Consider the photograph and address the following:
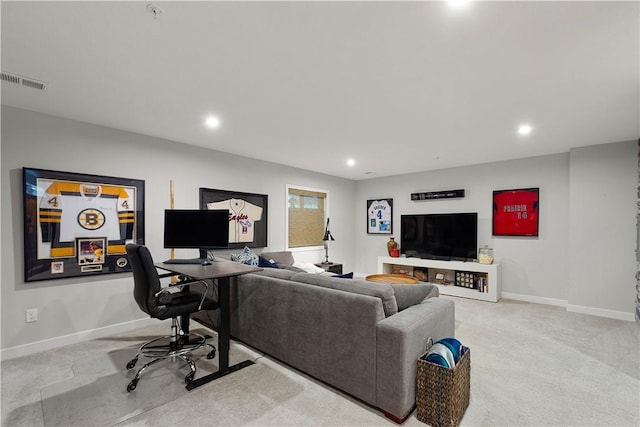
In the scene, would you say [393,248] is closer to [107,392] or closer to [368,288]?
[368,288]

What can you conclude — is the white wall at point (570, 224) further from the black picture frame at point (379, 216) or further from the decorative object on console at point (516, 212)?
the black picture frame at point (379, 216)

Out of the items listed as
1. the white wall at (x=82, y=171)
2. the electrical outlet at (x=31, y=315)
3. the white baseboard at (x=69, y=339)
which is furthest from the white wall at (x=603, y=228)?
the electrical outlet at (x=31, y=315)

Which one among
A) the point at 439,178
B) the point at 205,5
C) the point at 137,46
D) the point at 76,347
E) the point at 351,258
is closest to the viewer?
the point at 205,5

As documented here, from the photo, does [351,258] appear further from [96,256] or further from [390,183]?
[96,256]

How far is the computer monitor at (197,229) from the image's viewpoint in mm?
3072

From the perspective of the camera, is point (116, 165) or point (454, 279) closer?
point (116, 165)

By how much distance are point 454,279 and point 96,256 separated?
5.53 meters

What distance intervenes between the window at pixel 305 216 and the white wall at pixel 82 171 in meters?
1.26

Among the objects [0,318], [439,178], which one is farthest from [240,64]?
[439,178]

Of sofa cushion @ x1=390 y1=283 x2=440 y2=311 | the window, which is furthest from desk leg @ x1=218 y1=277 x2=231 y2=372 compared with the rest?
the window

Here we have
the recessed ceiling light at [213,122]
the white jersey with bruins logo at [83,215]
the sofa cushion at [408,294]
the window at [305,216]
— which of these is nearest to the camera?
the sofa cushion at [408,294]

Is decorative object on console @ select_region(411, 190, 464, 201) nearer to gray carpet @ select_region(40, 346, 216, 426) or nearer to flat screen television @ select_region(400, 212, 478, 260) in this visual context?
flat screen television @ select_region(400, 212, 478, 260)

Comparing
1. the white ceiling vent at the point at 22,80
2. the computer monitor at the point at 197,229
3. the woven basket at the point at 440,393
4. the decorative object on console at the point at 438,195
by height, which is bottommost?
the woven basket at the point at 440,393

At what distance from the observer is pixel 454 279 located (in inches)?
215
